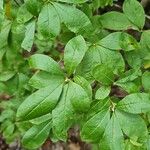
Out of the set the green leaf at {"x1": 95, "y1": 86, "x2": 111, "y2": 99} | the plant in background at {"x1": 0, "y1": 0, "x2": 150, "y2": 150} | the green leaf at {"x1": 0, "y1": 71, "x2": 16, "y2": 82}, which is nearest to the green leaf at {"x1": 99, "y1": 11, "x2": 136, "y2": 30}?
the plant in background at {"x1": 0, "y1": 0, "x2": 150, "y2": 150}

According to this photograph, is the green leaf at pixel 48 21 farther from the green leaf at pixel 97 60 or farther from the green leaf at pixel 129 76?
the green leaf at pixel 129 76

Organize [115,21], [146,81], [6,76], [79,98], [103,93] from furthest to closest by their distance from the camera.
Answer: [6,76]
[115,21]
[146,81]
[103,93]
[79,98]

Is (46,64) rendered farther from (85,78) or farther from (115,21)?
(115,21)

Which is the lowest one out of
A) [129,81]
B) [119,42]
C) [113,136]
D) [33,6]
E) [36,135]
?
[36,135]

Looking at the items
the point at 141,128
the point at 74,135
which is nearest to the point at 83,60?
the point at 141,128

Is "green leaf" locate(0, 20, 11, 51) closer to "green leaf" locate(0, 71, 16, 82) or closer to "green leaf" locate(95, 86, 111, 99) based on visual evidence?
"green leaf" locate(0, 71, 16, 82)

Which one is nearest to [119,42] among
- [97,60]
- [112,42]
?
[112,42]

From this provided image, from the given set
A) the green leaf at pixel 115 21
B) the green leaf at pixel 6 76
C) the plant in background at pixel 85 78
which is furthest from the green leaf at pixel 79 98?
the green leaf at pixel 6 76
